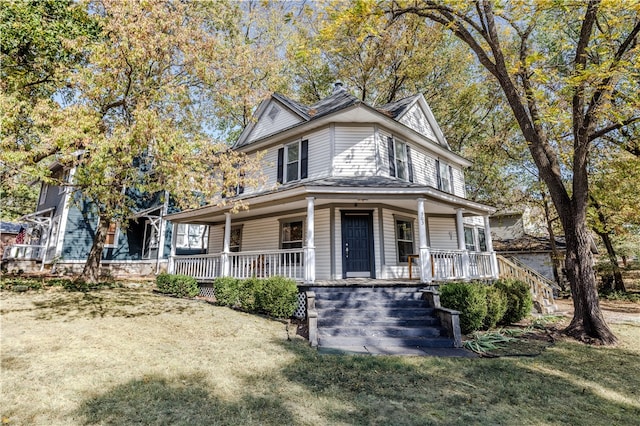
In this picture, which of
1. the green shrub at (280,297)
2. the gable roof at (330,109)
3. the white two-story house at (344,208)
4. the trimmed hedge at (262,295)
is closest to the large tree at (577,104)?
the white two-story house at (344,208)

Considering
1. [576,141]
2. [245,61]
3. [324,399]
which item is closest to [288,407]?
[324,399]

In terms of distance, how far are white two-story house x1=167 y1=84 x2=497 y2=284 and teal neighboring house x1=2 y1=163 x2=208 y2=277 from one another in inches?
236

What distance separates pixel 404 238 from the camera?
12492mm

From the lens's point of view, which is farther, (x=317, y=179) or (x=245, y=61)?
(x=317, y=179)

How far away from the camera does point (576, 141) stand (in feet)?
27.2

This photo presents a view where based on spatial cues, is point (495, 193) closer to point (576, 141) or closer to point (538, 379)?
point (576, 141)

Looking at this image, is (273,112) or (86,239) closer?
(273,112)

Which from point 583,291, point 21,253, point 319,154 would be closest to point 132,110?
point 319,154

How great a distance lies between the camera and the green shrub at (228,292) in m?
10.1

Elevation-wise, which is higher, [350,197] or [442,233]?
[350,197]

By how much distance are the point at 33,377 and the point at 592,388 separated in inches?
325

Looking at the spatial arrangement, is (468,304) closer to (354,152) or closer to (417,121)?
(354,152)

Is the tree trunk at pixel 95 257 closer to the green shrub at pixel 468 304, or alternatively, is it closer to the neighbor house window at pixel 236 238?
the neighbor house window at pixel 236 238

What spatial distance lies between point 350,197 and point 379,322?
13.1 feet
